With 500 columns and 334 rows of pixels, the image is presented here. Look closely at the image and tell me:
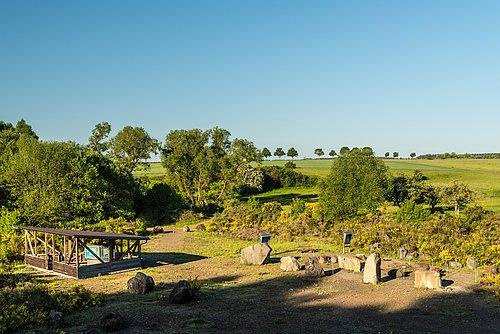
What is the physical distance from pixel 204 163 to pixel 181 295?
134 ft

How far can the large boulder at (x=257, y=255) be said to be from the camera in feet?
105

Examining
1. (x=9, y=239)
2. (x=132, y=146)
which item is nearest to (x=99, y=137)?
(x=132, y=146)

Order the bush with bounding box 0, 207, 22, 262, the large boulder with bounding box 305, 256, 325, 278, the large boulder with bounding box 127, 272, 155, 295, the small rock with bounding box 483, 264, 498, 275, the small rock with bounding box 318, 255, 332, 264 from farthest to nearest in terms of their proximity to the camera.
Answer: the bush with bounding box 0, 207, 22, 262 → the small rock with bounding box 318, 255, 332, 264 → the large boulder with bounding box 305, 256, 325, 278 → the small rock with bounding box 483, 264, 498, 275 → the large boulder with bounding box 127, 272, 155, 295

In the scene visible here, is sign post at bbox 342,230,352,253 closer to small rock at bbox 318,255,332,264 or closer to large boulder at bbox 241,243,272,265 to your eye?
small rock at bbox 318,255,332,264

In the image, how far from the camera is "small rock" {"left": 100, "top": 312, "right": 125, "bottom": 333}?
18172 millimetres

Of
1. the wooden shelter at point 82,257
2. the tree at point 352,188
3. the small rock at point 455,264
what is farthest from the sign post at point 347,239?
the wooden shelter at point 82,257

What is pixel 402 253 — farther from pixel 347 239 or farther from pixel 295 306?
pixel 295 306

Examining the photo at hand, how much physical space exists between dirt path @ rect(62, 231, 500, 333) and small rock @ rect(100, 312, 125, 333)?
449 mm

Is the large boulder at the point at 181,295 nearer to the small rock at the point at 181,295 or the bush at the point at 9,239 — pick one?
the small rock at the point at 181,295

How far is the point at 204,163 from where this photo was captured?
6234 centimetres

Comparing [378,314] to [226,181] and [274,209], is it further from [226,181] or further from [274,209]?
[226,181]

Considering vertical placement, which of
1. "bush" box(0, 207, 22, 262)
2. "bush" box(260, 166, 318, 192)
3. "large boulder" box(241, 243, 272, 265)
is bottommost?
"large boulder" box(241, 243, 272, 265)

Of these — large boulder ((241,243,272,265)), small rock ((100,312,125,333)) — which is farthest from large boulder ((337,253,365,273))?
small rock ((100,312,125,333))

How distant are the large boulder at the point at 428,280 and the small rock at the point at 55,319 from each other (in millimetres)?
17561
